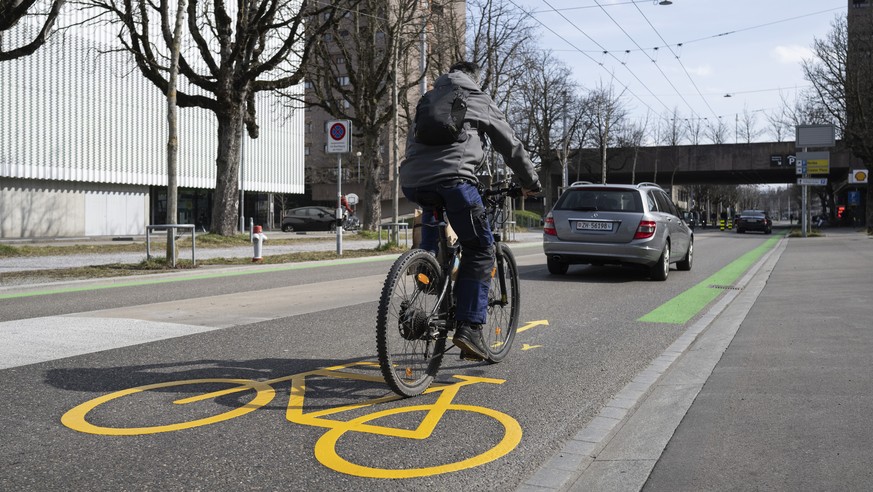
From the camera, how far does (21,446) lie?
3.54 metres

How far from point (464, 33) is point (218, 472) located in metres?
36.8

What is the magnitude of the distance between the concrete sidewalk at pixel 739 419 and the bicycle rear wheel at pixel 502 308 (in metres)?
0.97

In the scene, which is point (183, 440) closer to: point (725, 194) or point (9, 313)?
point (9, 313)

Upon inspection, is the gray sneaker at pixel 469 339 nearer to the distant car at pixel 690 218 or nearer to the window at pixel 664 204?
the window at pixel 664 204

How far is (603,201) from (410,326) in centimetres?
897

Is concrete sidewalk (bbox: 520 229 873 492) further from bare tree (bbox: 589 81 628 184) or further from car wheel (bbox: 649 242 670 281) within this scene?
bare tree (bbox: 589 81 628 184)

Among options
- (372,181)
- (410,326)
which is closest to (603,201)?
(410,326)

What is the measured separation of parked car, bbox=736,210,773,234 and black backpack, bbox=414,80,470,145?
49.8 metres

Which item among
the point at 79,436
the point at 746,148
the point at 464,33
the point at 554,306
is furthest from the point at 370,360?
the point at 746,148

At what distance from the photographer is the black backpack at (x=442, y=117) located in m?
4.43

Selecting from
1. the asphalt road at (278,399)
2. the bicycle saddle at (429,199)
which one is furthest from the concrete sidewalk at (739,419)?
the bicycle saddle at (429,199)

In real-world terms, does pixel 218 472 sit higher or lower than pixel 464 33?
lower

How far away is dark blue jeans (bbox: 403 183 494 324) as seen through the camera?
4574 millimetres

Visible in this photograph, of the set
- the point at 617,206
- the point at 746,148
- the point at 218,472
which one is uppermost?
the point at 746,148
